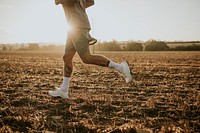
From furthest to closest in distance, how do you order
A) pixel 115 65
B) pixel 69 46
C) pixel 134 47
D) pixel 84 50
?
pixel 134 47, pixel 69 46, pixel 115 65, pixel 84 50

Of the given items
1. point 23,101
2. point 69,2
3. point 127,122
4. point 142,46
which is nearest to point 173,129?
point 127,122

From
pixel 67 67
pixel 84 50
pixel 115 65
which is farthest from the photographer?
pixel 67 67

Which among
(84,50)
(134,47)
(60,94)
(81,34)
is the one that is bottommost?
(60,94)

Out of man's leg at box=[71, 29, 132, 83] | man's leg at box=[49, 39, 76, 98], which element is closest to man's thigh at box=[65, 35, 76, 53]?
man's leg at box=[49, 39, 76, 98]

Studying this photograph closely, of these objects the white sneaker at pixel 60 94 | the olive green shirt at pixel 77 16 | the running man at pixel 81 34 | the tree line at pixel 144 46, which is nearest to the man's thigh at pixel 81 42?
the running man at pixel 81 34

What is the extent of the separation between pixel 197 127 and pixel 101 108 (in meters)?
1.65

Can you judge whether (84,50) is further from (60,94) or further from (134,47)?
(134,47)

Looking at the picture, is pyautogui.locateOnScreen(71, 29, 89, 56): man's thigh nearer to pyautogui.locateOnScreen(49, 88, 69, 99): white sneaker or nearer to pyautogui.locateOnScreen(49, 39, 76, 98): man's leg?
pyautogui.locateOnScreen(49, 39, 76, 98): man's leg

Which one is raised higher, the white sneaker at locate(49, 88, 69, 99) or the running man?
the running man

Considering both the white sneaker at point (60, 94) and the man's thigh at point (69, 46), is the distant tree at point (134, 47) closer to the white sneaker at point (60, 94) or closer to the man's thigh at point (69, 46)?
the white sneaker at point (60, 94)

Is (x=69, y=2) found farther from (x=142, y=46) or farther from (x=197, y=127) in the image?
(x=142, y=46)

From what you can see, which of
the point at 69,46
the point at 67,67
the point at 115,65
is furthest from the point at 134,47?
the point at 115,65

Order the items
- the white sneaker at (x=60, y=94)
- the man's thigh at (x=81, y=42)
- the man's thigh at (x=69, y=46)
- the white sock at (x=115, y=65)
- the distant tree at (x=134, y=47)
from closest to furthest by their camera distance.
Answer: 1. the man's thigh at (x=81, y=42)
2. the white sock at (x=115, y=65)
3. the man's thigh at (x=69, y=46)
4. the white sneaker at (x=60, y=94)
5. the distant tree at (x=134, y=47)

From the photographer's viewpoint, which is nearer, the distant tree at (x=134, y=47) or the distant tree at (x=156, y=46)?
the distant tree at (x=156, y=46)
